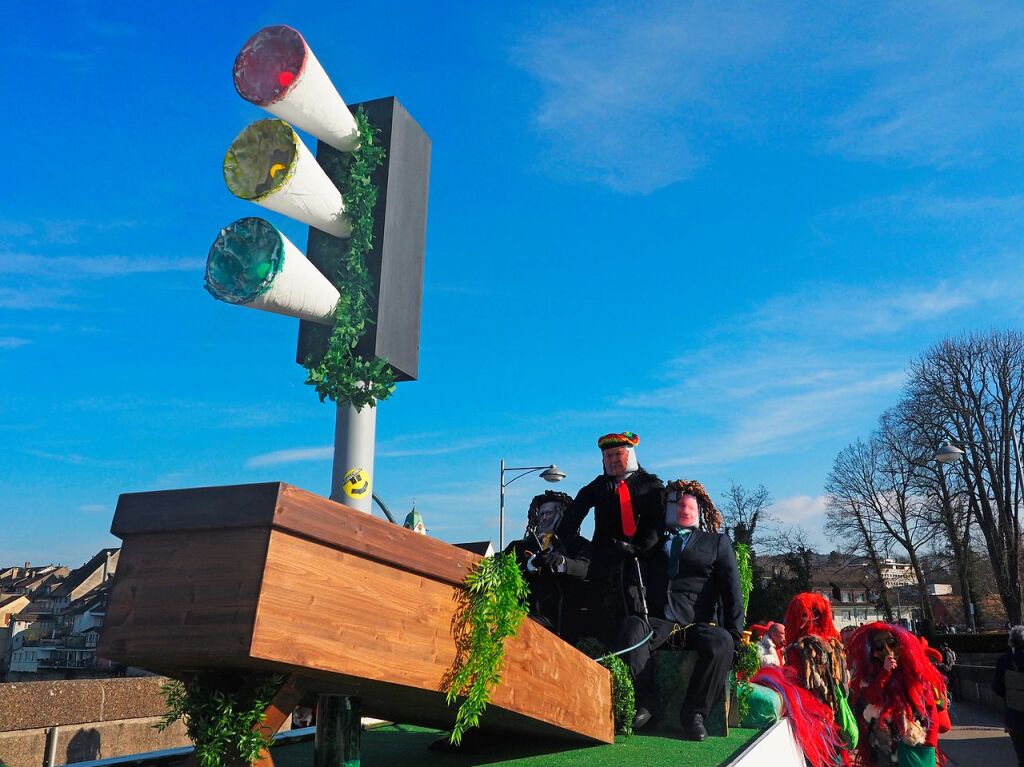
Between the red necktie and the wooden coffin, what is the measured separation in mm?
2961

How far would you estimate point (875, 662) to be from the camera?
6527 millimetres

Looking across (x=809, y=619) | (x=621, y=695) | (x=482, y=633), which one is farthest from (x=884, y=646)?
(x=482, y=633)

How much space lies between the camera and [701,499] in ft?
19.9

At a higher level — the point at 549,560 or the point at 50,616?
the point at 50,616

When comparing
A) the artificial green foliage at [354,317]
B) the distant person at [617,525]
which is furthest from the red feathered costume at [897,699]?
the artificial green foliage at [354,317]

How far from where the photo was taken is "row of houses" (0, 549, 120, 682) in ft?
96.9

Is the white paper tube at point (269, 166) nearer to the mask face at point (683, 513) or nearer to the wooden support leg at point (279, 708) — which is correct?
the wooden support leg at point (279, 708)

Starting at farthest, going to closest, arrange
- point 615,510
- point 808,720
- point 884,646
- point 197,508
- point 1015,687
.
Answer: point 1015,687
point 884,646
point 615,510
point 808,720
point 197,508

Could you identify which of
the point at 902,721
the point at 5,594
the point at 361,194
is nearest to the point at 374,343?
the point at 361,194

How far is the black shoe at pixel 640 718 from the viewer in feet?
16.6

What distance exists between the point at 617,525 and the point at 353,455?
1.96 metres

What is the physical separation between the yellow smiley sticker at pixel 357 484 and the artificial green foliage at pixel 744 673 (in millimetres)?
2639

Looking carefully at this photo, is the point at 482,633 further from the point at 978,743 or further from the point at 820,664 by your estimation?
the point at 978,743

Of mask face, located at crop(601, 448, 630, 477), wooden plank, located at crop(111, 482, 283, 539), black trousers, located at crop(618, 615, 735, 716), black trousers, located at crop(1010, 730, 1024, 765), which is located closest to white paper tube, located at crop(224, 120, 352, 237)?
wooden plank, located at crop(111, 482, 283, 539)
